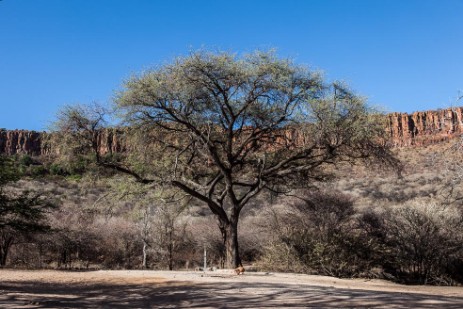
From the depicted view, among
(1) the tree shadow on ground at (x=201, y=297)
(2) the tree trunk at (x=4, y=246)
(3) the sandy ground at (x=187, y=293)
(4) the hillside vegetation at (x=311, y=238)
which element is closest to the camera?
(1) the tree shadow on ground at (x=201, y=297)

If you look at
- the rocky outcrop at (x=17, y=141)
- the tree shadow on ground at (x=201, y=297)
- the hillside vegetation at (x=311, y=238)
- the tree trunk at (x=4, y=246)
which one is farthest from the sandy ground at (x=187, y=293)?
the rocky outcrop at (x=17, y=141)

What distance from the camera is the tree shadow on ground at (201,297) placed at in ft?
32.3

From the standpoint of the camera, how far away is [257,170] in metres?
19.7

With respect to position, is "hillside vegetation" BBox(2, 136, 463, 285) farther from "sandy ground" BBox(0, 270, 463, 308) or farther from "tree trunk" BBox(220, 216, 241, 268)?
"sandy ground" BBox(0, 270, 463, 308)

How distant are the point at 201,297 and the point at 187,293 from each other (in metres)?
0.79

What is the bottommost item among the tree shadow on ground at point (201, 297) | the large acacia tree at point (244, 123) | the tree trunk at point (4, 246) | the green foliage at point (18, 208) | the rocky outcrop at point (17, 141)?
the tree shadow on ground at point (201, 297)

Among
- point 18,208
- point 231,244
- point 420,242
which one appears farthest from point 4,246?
point 420,242

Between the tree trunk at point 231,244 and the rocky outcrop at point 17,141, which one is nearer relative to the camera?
the tree trunk at point 231,244

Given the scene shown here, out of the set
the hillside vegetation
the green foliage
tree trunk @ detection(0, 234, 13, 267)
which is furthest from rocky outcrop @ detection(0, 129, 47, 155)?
the green foliage

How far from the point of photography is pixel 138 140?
19.6 meters

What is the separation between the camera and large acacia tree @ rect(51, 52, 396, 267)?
55.0 ft

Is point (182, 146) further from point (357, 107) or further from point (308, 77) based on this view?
point (357, 107)

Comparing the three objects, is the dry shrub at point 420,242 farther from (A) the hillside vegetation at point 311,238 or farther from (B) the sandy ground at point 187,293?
(B) the sandy ground at point 187,293

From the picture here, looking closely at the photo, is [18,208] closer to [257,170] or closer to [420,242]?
[257,170]
